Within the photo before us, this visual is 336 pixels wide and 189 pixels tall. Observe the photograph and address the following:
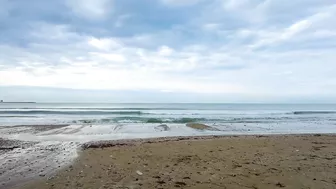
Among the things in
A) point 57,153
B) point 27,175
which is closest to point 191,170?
point 27,175

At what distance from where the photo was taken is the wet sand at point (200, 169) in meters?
5.63

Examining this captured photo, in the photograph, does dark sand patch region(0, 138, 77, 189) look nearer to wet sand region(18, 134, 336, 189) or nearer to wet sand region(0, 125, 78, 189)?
wet sand region(0, 125, 78, 189)

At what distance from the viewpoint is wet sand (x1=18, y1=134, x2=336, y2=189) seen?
5.63 m

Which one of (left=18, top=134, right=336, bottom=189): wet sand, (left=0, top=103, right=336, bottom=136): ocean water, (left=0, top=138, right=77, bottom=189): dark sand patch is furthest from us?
(left=0, top=103, right=336, bottom=136): ocean water

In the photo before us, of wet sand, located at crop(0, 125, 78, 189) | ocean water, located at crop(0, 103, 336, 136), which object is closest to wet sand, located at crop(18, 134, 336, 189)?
wet sand, located at crop(0, 125, 78, 189)

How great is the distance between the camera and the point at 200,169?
22.2 ft

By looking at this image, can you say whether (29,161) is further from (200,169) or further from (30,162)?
(200,169)

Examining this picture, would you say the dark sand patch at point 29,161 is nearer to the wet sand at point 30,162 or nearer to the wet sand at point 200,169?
Result: the wet sand at point 30,162

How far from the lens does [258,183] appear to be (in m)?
5.59

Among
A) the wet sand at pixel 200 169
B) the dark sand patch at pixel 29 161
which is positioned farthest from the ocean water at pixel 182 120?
the wet sand at pixel 200 169

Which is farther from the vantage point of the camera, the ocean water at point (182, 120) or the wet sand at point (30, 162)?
the ocean water at point (182, 120)

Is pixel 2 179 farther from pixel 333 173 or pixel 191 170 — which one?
pixel 333 173

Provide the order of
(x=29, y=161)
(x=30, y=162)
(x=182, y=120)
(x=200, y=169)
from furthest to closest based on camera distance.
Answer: (x=182, y=120) → (x=29, y=161) → (x=30, y=162) → (x=200, y=169)

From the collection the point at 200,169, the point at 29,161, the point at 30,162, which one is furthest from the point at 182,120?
the point at 200,169
